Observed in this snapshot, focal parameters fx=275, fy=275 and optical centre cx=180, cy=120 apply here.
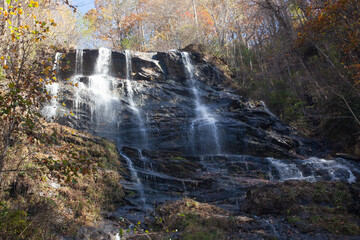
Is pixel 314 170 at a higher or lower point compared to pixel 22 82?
lower

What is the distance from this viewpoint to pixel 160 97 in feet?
55.1

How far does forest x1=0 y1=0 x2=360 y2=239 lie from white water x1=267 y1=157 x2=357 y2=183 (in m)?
0.70

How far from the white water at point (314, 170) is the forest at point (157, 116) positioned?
2.30 ft

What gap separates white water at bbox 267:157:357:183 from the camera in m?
10.2

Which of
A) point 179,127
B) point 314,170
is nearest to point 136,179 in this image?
point 179,127

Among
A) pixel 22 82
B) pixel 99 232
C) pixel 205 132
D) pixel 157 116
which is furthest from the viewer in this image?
pixel 157 116

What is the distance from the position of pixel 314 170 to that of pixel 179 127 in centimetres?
641

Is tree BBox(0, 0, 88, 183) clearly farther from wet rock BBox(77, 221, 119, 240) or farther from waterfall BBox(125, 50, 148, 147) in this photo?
waterfall BBox(125, 50, 148, 147)

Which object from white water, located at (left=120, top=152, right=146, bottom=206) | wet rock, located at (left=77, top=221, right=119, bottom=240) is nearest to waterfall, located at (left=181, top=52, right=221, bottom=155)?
white water, located at (left=120, top=152, right=146, bottom=206)

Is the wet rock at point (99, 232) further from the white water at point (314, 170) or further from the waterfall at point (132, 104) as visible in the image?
the white water at point (314, 170)

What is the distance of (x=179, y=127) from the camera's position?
14.0 metres

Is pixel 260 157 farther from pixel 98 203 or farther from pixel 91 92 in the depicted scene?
pixel 91 92

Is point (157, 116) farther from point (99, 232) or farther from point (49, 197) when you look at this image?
point (99, 232)

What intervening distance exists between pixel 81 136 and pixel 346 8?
10.4 metres
